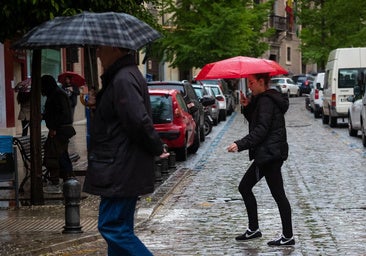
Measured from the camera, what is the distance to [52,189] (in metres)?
13.7

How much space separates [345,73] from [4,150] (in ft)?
65.0

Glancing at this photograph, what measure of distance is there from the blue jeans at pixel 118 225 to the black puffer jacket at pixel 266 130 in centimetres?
258

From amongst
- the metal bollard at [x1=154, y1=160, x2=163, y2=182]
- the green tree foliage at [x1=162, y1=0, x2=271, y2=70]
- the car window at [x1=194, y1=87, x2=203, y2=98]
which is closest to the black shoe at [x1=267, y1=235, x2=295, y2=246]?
the metal bollard at [x1=154, y1=160, x2=163, y2=182]

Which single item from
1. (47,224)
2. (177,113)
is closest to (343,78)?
(177,113)

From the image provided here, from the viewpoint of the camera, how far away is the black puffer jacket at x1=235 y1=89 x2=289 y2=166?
865 cm

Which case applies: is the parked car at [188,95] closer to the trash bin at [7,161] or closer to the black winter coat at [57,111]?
the black winter coat at [57,111]

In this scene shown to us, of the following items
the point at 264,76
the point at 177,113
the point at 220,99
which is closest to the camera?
the point at 264,76

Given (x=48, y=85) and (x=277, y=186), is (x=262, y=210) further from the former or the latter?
(x=48, y=85)

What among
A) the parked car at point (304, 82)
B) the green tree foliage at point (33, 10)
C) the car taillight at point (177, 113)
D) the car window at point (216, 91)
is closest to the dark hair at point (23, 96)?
the car taillight at point (177, 113)

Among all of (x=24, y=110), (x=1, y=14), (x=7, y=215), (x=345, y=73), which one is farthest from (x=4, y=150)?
(x=345, y=73)

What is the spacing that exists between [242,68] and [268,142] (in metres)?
1.73

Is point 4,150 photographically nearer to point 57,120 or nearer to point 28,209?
point 28,209

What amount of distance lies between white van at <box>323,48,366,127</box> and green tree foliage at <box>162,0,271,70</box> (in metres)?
15.5

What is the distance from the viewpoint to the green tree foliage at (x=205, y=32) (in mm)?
45188
